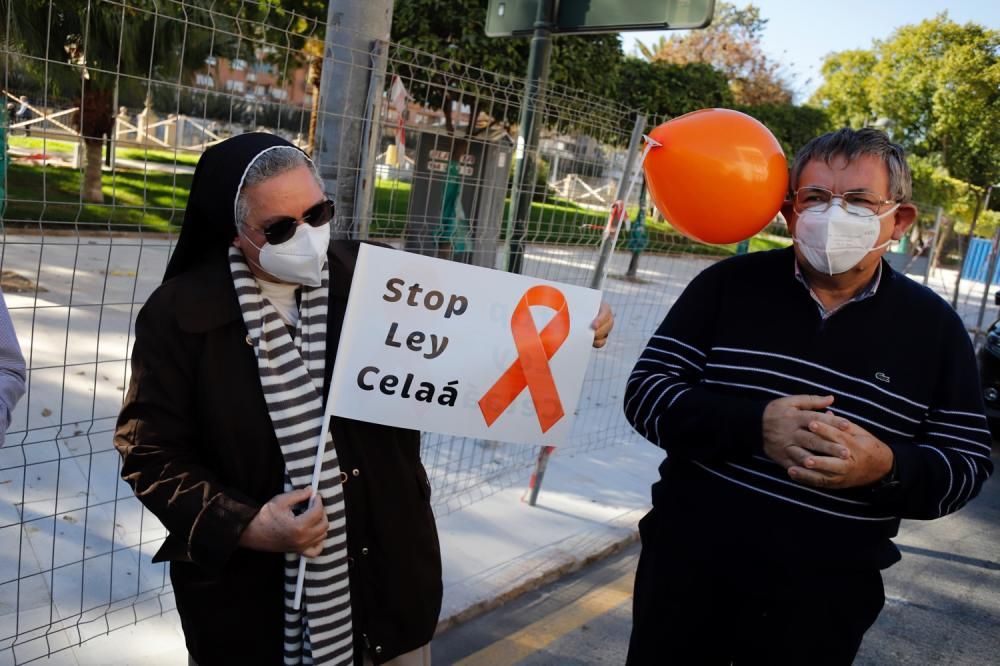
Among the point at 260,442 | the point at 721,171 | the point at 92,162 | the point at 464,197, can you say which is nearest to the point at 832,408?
the point at 721,171

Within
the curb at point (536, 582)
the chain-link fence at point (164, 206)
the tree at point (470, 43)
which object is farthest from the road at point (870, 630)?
the tree at point (470, 43)

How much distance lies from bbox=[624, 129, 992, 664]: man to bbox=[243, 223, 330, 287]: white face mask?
0.92 m

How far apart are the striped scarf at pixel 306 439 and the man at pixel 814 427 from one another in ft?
2.70

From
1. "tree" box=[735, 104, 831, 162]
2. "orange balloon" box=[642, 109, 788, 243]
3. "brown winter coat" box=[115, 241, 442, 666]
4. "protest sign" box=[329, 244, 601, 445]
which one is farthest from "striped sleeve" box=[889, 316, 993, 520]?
"tree" box=[735, 104, 831, 162]

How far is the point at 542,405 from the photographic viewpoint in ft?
7.01

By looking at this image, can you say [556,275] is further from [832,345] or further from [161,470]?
[161,470]

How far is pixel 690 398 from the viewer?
1.97 meters

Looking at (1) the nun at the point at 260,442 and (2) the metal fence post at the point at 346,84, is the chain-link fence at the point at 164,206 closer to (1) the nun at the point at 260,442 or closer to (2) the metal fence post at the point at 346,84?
(2) the metal fence post at the point at 346,84

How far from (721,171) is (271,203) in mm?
1145

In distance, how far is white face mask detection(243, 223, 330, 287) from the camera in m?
1.70

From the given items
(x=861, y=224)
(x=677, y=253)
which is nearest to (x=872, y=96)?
(x=677, y=253)

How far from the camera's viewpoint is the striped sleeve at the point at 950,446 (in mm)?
1822

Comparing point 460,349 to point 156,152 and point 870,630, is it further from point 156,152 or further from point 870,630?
point 870,630

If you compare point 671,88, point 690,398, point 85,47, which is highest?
point 671,88
